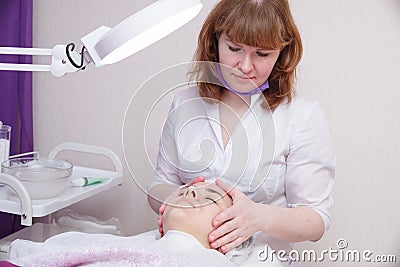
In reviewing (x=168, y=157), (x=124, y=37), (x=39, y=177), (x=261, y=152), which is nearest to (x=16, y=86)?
(x=39, y=177)

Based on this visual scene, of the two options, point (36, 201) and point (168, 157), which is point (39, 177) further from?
point (168, 157)

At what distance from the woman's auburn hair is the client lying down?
256 mm

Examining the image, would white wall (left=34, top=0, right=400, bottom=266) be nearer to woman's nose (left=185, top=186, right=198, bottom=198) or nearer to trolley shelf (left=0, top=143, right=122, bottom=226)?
trolley shelf (left=0, top=143, right=122, bottom=226)

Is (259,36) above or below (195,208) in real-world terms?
above

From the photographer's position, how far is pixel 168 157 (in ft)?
4.64

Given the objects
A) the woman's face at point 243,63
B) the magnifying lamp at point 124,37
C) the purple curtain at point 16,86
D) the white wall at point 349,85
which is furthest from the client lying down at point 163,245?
the purple curtain at point 16,86

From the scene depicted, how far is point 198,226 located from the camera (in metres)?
1.25

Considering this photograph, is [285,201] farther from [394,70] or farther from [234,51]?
[394,70]

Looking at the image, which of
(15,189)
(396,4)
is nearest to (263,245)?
(15,189)

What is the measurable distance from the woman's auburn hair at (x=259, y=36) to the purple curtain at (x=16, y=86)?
0.94 meters

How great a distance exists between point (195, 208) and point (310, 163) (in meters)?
0.31

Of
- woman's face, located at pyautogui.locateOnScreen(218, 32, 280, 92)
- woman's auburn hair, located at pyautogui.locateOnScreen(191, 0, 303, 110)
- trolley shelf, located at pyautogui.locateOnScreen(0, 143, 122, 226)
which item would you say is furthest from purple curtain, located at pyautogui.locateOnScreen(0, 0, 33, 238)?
woman's face, located at pyautogui.locateOnScreen(218, 32, 280, 92)

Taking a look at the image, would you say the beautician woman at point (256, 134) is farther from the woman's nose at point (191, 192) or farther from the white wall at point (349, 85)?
the white wall at point (349, 85)

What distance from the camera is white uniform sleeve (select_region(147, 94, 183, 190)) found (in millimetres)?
1361
